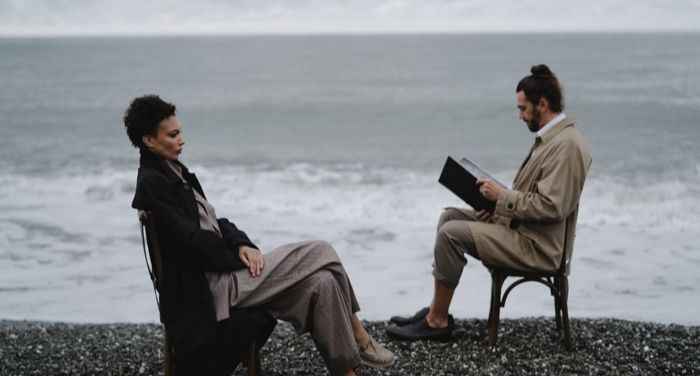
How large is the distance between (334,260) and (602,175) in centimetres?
1414

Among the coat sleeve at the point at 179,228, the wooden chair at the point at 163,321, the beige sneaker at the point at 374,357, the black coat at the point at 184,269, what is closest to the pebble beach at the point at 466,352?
the beige sneaker at the point at 374,357

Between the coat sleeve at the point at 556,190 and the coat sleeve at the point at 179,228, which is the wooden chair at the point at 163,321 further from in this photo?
the coat sleeve at the point at 556,190

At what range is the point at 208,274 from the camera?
342 centimetres

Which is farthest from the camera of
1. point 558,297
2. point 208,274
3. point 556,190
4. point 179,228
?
point 558,297

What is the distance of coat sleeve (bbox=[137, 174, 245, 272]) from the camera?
3.29m

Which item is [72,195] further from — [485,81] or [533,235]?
[485,81]

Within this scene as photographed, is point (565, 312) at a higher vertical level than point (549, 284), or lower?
lower

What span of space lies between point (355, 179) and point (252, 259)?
1318 cm

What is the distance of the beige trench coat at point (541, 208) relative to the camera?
4.06 meters

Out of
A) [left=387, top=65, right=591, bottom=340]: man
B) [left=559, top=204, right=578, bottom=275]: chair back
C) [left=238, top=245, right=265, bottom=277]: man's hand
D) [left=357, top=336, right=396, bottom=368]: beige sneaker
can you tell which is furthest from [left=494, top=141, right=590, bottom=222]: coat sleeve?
[left=238, top=245, right=265, bottom=277]: man's hand

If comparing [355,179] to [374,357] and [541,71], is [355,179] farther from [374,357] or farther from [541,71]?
→ [374,357]

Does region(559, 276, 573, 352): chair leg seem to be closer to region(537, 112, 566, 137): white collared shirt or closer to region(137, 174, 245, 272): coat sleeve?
region(537, 112, 566, 137): white collared shirt

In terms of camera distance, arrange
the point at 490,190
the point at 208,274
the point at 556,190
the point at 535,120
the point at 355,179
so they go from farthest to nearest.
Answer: the point at 355,179 → the point at 535,120 → the point at 490,190 → the point at 556,190 → the point at 208,274

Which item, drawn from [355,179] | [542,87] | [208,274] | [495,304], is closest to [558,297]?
[495,304]
